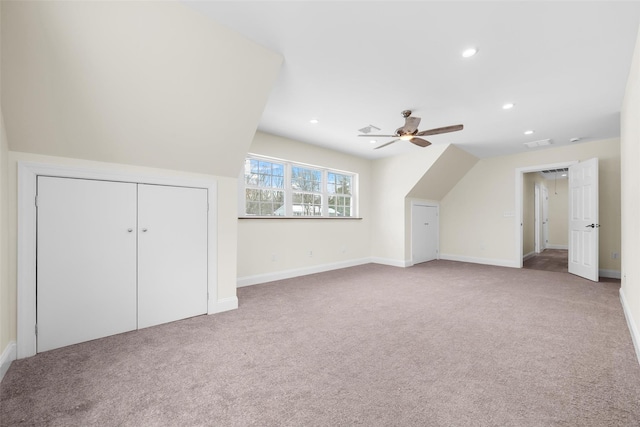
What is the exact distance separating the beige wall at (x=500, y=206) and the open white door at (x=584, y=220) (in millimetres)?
448

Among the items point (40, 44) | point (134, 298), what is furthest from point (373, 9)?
point (134, 298)

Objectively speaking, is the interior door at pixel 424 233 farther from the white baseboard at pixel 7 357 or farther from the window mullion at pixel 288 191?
the white baseboard at pixel 7 357

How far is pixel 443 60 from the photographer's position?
2410 millimetres

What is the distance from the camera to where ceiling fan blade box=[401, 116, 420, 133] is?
3.19m

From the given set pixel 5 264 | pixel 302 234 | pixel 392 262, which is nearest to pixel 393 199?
pixel 392 262

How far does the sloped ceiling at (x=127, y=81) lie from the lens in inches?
63.5

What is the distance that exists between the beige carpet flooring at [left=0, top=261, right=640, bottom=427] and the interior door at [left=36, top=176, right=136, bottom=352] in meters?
0.17

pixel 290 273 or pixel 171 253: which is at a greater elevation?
pixel 171 253

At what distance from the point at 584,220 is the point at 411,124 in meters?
3.74

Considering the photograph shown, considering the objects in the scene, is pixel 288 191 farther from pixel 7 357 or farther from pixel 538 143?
pixel 538 143

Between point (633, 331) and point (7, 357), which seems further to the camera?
point (633, 331)

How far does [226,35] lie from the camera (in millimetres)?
2025

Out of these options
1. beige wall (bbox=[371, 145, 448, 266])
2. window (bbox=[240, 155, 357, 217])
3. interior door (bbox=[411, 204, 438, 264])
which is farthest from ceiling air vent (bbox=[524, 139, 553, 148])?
window (bbox=[240, 155, 357, 217])

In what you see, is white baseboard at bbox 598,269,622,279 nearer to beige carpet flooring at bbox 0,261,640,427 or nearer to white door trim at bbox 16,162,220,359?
beige carpet flooring at bbox 0,261,640,427
